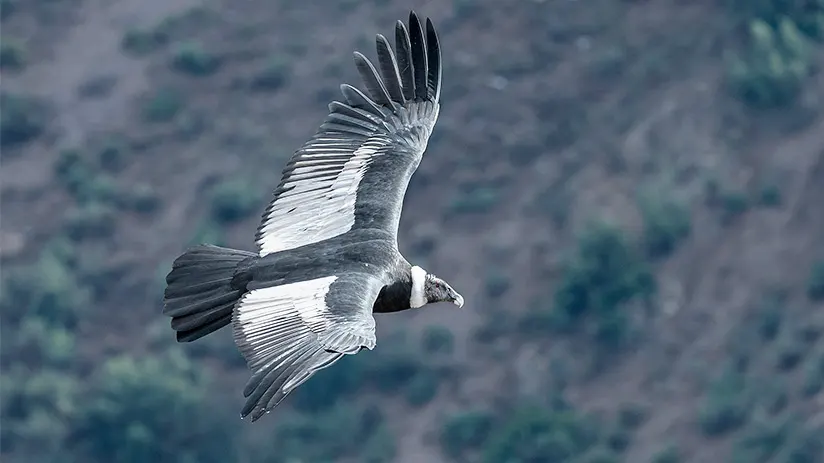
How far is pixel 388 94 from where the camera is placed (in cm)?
1617

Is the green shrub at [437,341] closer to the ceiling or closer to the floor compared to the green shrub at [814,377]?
closer to the ceiling

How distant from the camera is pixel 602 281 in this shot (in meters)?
42.2

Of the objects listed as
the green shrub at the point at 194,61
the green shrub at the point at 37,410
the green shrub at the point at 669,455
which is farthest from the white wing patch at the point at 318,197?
the green shrub at the point at 194,61

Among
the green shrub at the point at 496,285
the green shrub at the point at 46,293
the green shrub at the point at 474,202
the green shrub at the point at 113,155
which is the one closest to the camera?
the green shrub at the point at 496,285

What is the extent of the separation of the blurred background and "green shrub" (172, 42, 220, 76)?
7 cm

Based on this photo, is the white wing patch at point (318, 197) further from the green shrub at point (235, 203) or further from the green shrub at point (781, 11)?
the green shrub at point (781, 11)

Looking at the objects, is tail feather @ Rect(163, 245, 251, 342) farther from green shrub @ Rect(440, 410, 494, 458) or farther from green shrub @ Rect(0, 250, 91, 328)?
green shrub @ Rect(0, 250, 91, 328)

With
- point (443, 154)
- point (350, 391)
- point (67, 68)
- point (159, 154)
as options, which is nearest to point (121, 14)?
point (67, 68)

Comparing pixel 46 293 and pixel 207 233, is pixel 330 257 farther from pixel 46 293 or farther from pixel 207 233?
pixel 46 293

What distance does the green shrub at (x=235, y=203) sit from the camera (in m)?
44.4

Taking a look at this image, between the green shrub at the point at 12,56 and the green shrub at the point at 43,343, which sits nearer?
the green shrub at the point at 43,343

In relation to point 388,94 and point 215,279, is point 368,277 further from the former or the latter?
point 388,94

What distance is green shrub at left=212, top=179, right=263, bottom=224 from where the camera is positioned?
Result: 44.4m

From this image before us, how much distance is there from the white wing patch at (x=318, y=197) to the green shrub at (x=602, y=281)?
25858mm
